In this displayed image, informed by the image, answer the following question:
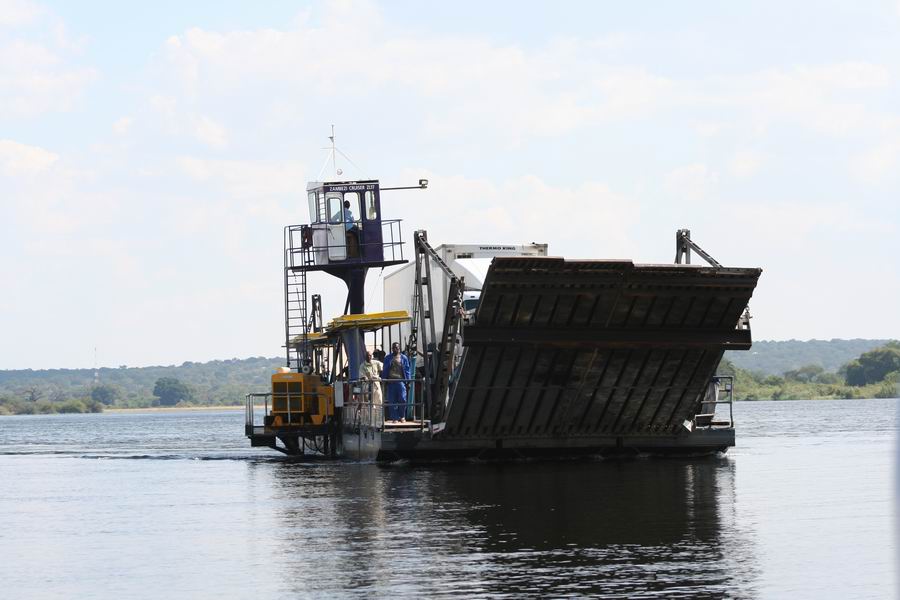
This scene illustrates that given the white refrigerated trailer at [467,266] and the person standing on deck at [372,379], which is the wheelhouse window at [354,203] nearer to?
the white refrigerated trailer at [467,266]

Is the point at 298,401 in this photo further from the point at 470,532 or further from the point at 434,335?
the point at 470,532

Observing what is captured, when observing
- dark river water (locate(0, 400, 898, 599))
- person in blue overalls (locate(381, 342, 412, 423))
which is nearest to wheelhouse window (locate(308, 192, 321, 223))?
person in blue overalls (locate(381, 342, 412, 423))

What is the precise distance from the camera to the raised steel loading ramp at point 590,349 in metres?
24.7

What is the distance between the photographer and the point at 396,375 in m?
29.3

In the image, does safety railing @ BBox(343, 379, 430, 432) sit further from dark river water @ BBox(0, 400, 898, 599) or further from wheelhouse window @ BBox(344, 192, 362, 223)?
wheelhouse window @ BBox(344, 192, 362, 223)

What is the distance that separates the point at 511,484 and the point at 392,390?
6637 millimetres

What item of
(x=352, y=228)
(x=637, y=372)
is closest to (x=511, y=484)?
(x=637, y=372)

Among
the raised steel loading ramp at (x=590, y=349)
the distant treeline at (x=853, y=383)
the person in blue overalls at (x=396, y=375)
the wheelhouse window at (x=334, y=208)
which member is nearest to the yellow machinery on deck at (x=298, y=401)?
the person in blue overalls at (x=396, y=375)

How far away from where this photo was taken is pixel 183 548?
16.3m

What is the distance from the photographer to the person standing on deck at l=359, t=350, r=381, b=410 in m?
29.1

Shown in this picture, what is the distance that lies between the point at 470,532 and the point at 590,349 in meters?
10.3

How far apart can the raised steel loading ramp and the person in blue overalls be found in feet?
6.76

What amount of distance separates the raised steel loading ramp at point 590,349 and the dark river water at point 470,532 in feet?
3.07

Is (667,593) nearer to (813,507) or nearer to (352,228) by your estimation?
(813,507)
